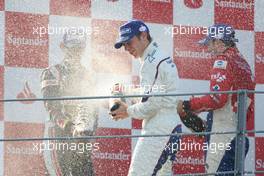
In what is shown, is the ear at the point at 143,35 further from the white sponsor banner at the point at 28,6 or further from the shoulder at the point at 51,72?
the white sponsor banner at the point at 28,6

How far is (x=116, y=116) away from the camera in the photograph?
5.48m

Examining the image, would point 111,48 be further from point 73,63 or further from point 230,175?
point 230,175

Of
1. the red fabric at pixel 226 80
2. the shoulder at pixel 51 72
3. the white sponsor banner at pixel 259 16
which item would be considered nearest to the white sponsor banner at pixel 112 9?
the shoulder at pixel 51 72

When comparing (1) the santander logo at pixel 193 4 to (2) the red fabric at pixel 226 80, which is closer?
(2) the red fabric at pixel 226 80

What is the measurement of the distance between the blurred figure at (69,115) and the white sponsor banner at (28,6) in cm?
29

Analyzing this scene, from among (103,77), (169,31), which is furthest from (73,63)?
(169,31)

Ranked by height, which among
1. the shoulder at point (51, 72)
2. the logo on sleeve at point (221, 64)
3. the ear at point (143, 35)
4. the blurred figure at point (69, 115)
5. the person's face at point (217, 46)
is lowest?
the blurred figure at point (69, 115)

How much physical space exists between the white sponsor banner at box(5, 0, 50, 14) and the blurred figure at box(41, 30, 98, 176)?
0.29 m

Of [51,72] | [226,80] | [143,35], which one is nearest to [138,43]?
[143,35]

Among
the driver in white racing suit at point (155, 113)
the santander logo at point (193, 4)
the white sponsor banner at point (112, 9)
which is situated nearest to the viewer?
the driver in white racing suit at point (155, 113)

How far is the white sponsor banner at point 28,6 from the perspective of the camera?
6305 mm

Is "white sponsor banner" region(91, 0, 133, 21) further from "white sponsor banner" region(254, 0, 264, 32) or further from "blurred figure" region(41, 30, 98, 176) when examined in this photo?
"white sponsor banner" region(254, 0, 264, 32)

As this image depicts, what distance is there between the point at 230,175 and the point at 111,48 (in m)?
1.48

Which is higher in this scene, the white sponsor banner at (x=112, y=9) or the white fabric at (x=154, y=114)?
the white sponsor banner at (x=112, y=9)
